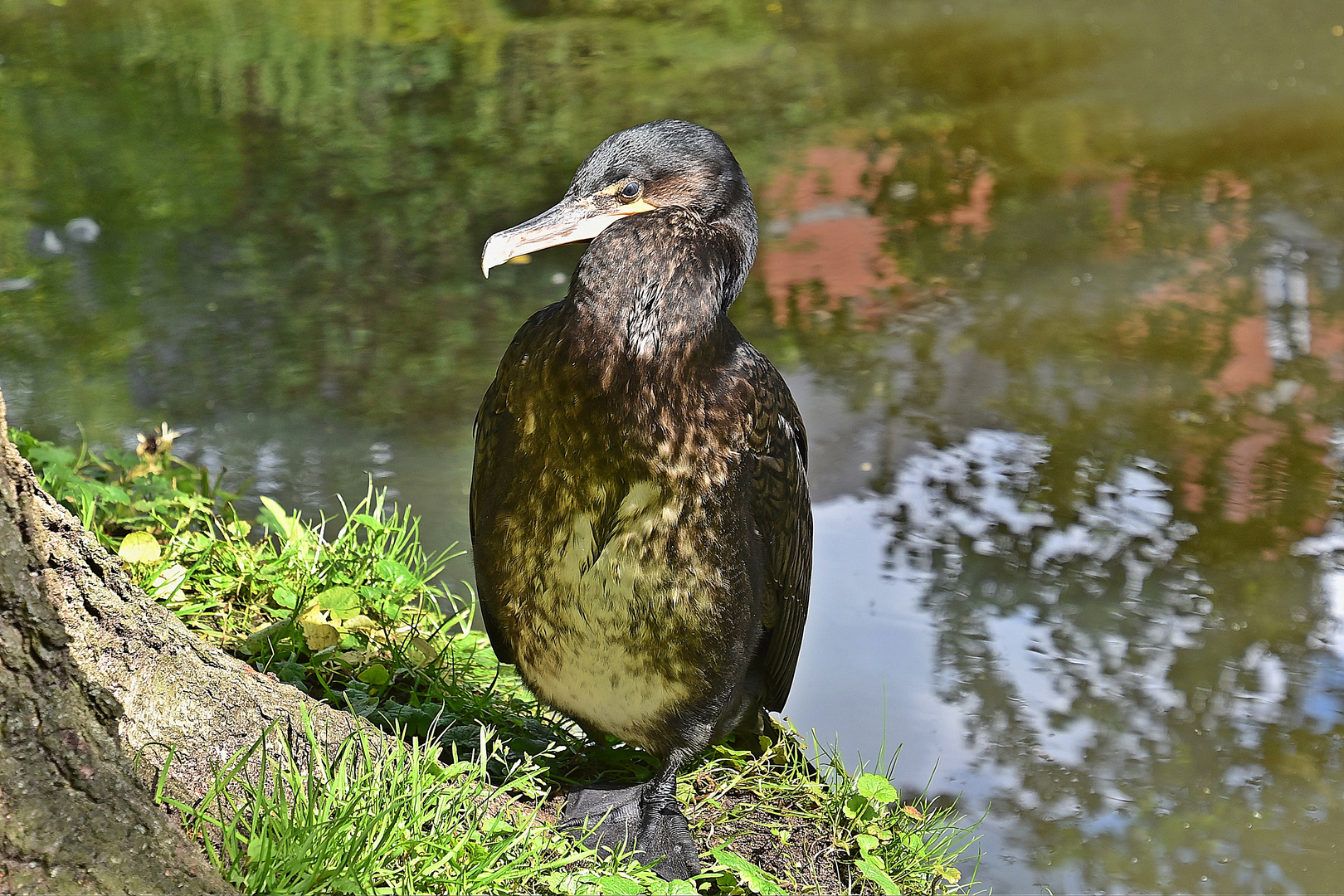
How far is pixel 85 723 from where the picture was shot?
163cm

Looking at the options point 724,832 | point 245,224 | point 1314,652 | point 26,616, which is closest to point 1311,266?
point 1314,652

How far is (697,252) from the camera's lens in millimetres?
2176

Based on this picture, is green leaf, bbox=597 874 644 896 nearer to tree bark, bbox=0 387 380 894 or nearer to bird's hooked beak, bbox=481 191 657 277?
tree bark, bbox=0 387 380 894

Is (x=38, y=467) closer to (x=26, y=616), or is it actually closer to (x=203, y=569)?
(x=203, y=569)

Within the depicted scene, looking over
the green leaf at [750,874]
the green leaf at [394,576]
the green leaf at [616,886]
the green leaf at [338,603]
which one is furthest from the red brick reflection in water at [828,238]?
the green leaf at [616,886]

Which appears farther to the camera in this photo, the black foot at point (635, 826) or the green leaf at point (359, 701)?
the green leaf at point (359, 701)

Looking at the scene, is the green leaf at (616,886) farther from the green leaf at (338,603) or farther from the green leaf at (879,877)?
the green leaf at (338,603)

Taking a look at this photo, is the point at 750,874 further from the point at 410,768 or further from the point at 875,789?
the point at 410,768

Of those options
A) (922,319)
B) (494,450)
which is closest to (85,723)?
(494,450)

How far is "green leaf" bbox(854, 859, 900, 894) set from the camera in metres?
2.44

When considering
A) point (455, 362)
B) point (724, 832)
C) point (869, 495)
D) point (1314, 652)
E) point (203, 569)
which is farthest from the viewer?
point (455, 362)

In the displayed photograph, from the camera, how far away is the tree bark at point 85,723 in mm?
1541

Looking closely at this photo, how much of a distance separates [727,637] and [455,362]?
9.24 ft

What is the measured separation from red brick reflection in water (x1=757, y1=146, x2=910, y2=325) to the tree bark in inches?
151
